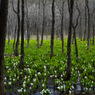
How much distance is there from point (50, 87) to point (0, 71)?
2.80m

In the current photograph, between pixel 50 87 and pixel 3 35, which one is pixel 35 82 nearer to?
pixel 50 87

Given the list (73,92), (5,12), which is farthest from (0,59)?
(73,92)

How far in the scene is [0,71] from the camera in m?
4.54

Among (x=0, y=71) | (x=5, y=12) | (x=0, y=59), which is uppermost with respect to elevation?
(x=5, y=12)

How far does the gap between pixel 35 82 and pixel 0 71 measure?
2.35m

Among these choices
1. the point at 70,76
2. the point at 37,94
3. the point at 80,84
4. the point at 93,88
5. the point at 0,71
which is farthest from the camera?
the point at 70,76

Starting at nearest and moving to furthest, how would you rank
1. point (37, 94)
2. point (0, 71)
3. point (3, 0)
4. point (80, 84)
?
point (3, 0)
point (0, 71)
point (37, 94)
point (80, 84)

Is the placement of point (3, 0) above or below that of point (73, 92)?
above

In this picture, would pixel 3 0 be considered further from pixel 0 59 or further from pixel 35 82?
pixel 35 82

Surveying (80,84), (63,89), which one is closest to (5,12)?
(63,89)

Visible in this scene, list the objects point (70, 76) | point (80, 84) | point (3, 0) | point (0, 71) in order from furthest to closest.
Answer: point (70, 76)
point (80, 84)
point (0, 71)
point (3, 0)

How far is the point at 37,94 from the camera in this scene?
5.79 meters

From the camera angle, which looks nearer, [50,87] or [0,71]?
[0,71]

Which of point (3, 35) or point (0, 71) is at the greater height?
point (3, 35)
